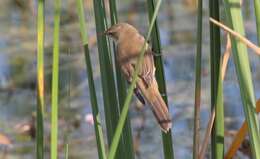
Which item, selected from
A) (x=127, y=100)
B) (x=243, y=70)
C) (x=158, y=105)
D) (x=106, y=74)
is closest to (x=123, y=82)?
(x=106, y=74)

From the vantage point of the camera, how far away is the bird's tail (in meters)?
1.87

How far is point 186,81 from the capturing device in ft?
17.0

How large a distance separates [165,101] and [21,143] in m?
2.47

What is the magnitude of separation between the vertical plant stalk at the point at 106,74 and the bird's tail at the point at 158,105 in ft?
0.44

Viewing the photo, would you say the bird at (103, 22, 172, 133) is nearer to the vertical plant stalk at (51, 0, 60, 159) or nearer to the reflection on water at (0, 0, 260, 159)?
the vertical plant stalk at (51, 0, 60, 159)

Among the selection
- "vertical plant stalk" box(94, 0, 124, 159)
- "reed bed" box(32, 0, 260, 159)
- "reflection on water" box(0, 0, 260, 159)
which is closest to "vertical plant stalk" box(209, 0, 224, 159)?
"reed bed" box(32, 0, 260, 159)

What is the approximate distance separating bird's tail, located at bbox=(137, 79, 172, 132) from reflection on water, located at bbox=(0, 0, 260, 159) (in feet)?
2.67

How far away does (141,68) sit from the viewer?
2.30 m

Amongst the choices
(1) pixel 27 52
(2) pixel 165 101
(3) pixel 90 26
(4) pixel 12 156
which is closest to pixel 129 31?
(2) pixel 165 101

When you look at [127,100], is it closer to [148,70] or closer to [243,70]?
[243,70]

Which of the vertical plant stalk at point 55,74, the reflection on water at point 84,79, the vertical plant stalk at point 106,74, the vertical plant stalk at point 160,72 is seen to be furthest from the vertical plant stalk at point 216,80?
the reflection on water at point 84,79

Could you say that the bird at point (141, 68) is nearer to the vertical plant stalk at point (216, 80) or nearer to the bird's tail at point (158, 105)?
the bird's tail at point (158, 105)

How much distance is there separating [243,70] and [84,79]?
4040 millimetres

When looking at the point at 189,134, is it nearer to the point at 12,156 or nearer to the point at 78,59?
the point at 12,156
